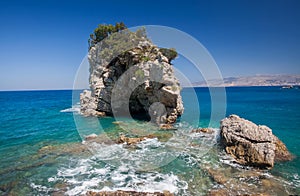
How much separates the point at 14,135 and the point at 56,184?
554 inches

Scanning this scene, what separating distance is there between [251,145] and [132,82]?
1750 centimetres

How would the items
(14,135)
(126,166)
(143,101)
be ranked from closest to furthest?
(126,166) < (14,135) < (143,101)

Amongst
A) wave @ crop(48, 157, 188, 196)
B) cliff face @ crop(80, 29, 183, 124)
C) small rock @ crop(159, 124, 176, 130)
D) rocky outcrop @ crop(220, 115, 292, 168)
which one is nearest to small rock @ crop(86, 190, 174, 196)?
wave @ crop(48, 157, 188, 196)

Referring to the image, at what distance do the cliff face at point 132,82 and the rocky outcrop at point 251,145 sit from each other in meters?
9.50

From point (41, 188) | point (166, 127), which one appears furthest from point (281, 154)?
point (41, 188)

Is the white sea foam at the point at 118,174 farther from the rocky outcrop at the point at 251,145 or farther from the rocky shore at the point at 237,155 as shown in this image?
the rocky outcrop at the point at 251,145

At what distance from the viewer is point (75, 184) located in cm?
989

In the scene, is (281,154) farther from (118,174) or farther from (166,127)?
(118,174)

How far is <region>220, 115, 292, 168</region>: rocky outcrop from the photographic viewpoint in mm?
11727

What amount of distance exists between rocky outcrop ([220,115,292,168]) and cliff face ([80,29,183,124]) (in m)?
9.50

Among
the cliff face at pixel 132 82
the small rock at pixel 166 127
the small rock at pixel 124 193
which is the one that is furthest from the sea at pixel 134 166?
the cliff face at pixel 132 82

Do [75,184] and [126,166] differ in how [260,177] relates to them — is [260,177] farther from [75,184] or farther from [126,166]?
[75,184]

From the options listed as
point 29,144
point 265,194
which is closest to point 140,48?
point 29,144

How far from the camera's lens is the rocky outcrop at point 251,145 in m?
11.7
